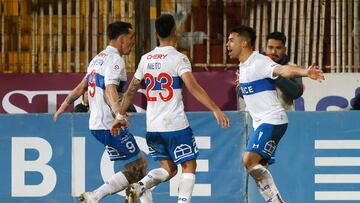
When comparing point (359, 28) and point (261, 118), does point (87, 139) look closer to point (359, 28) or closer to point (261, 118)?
point (261, 118)

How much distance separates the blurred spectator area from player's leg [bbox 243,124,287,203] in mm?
4569

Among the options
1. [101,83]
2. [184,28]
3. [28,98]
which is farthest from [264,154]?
[28,98]

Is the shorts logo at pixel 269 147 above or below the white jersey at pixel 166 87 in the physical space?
below

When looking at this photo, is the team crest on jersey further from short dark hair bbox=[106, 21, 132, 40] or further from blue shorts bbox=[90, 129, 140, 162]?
short dark hair bbox=[106, 21, 132, 40]

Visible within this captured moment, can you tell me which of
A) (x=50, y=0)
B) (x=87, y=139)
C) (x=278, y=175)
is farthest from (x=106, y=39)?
(x=278, y=175)

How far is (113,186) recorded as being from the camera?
46.0 feet

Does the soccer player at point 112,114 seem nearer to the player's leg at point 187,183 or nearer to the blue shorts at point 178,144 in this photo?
the blue shorts at point 178,144

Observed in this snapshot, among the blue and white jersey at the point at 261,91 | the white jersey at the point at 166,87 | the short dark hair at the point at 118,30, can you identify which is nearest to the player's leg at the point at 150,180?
the white jersey at the point at 166,87

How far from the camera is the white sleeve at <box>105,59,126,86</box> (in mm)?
13875

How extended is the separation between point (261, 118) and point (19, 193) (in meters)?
3.50

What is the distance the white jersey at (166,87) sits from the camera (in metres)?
13.2

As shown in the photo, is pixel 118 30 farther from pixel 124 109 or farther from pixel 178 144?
pixel 178 144

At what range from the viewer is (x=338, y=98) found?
687 inches

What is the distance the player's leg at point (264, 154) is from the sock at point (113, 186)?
140 centimetres
